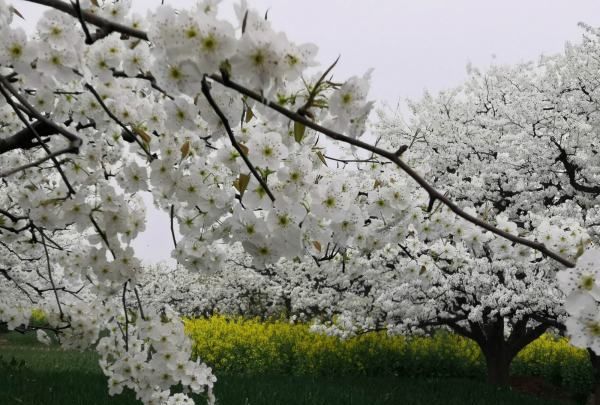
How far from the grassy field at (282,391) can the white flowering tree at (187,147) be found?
11.4 feet

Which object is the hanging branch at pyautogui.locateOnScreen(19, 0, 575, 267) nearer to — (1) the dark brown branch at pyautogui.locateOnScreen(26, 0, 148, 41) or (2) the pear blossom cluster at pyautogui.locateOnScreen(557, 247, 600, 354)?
(1) the dark brown branch at pyautogui.locateOnScreen(26, 0, 148, 41)

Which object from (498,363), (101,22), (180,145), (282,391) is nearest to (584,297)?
(101,22)

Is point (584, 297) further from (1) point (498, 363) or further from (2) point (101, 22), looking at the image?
(1) point (498, 363)

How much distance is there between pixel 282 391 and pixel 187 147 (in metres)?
6.41

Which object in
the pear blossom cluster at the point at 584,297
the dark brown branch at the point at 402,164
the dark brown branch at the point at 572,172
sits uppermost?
the dark brown branch at the point at 572,172

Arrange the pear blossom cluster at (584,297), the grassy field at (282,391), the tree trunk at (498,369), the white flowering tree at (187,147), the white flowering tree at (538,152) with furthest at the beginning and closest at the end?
the tree trunk at (498,369), the white flowering tree at (538,152), the grassy field at (282,391), the pear blossom cluster at (584,297), the white flowering tree at (187,147)

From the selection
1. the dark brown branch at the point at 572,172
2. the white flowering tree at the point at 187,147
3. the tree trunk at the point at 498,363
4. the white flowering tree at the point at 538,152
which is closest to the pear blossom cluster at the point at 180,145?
the white flowering tree at the point at 187,147

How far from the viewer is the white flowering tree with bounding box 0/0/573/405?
3.95 feet

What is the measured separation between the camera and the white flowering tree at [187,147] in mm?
1204

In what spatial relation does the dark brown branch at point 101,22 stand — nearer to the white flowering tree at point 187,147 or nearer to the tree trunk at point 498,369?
the white flowering tree at point 187,147

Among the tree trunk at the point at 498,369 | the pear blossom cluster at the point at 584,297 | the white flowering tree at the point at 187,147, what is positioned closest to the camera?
the white flowering tree at the point at 187,147

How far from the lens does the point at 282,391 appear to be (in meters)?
7.83

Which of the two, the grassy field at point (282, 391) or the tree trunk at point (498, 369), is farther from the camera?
the tree trunk at point (498, 369)

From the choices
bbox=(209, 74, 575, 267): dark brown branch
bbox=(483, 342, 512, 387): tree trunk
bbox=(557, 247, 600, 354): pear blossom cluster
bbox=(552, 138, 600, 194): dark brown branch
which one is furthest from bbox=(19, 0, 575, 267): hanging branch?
bbox=(483, 342, 512, 387): tree trunk
